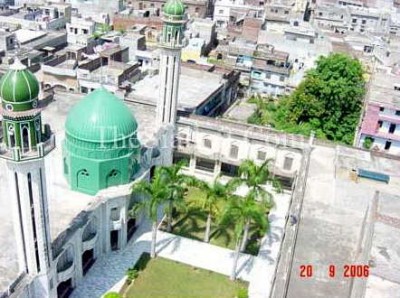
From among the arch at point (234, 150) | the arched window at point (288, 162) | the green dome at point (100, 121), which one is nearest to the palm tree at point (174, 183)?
the green dome at point (100, 121)

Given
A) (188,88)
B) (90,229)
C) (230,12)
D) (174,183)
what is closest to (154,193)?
(174,183)

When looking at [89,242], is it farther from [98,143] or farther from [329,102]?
[329,102]

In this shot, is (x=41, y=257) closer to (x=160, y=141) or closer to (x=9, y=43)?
(x=160, y=141)

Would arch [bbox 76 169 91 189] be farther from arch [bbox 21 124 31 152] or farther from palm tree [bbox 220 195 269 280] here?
arch [bbox 21 124 31 152]

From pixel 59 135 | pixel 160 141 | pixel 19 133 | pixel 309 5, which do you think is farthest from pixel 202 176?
pixel 309 5

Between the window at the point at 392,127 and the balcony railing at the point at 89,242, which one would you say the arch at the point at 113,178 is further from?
the window at the point at 392,127

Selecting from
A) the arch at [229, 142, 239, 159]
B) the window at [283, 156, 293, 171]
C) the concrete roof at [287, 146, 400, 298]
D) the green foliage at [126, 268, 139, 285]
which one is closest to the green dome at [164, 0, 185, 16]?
the arch at [229, 142, 239, 159]
